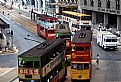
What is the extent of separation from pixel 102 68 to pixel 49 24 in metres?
23.2

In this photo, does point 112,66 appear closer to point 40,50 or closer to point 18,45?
point 40,50

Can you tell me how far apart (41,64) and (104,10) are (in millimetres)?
62701

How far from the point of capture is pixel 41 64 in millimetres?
28891

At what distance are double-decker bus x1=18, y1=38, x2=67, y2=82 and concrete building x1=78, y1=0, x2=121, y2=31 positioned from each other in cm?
4960

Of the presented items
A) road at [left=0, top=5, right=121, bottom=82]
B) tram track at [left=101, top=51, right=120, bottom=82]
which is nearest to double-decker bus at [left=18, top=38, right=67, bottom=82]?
road at [left=0, top=5, right=121, bottom=82]

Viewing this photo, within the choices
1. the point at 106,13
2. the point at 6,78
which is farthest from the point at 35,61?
the point at 106,13

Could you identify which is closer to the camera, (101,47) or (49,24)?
(101,47)

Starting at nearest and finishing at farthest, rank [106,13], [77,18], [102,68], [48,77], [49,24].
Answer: [48,77]
[102,68]
[49,24]
[77,18]
[106,13]

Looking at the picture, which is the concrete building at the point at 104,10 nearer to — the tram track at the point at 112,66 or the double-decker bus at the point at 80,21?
the double-decker bus at the point at 80,21

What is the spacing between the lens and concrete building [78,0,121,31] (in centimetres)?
8356

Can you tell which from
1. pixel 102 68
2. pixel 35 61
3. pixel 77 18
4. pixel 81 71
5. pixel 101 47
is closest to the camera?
pixel 35 61

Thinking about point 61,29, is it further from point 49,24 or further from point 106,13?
point 106,13

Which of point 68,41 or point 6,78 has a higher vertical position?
point 68,41

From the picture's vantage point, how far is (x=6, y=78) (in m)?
39.4
